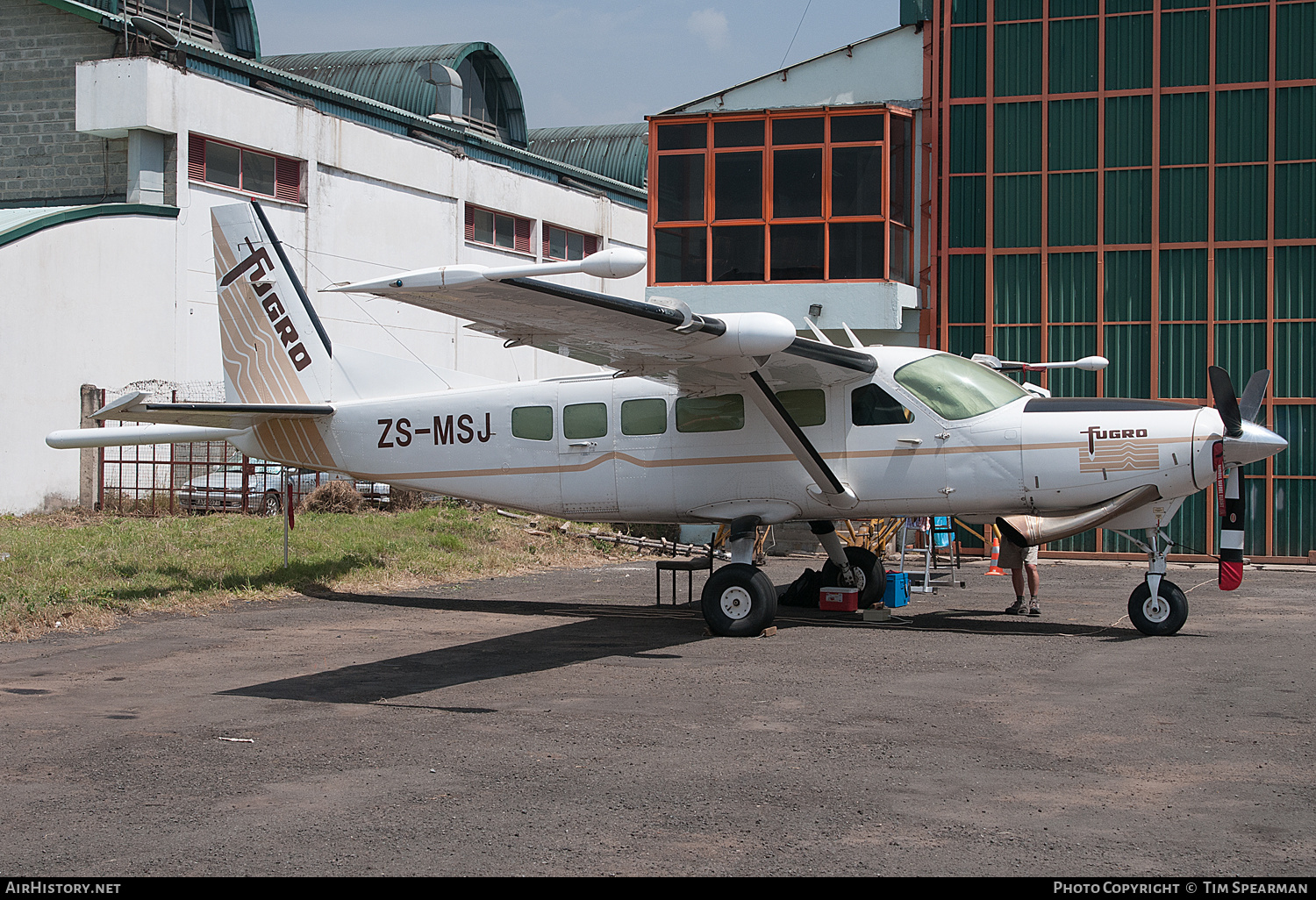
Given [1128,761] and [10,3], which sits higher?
[10,3]

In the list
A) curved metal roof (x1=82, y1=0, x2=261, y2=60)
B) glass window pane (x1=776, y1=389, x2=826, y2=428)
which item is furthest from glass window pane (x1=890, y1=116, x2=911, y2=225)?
curved metal roof (x1=82, y1=0, x2=261, y2=60)

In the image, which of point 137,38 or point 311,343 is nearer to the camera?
point 311,343

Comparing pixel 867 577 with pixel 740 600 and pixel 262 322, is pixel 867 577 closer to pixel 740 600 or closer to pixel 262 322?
pixel 740 600

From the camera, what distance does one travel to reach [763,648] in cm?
1076

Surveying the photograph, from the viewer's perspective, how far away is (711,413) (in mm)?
12258

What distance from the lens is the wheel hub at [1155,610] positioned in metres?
11.2

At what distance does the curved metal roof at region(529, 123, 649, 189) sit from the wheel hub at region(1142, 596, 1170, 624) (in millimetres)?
38101

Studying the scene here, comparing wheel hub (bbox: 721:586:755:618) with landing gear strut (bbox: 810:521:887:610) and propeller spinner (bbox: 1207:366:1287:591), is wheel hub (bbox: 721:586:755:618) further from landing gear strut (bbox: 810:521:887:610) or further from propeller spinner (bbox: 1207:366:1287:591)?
propeller spinner (bbox: 1207:366:1287:591)

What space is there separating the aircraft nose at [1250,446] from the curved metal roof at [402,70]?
33699mm

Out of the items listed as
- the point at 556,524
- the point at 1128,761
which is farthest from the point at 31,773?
the point at 556,524

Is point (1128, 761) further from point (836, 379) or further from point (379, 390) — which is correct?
point (379, 390)

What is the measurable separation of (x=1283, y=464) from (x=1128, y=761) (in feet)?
56.1

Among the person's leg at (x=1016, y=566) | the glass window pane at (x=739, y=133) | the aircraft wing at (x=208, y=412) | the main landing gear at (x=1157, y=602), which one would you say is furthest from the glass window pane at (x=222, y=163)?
the main landing gear at (x=1157, y=602)

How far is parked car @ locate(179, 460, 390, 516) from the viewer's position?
24.0m
